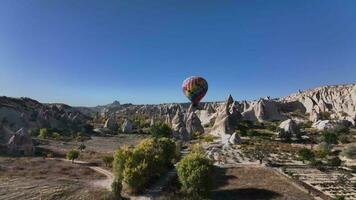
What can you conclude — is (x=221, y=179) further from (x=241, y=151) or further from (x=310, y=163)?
(x=241, y=151)

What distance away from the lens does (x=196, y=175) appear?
130 ft

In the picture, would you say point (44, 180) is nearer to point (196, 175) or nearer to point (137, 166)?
point (137, 166)

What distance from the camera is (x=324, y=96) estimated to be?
7766 inches

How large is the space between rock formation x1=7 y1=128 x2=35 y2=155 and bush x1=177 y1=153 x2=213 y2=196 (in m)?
46.3

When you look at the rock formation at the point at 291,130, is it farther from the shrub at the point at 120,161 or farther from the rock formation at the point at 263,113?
the shrub at the point at 120,161

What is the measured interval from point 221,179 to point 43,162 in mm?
33649

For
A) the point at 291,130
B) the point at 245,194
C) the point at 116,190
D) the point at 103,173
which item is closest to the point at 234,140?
the point at 291,130

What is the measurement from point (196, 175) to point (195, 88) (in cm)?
7879

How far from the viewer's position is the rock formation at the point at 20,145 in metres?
73.4

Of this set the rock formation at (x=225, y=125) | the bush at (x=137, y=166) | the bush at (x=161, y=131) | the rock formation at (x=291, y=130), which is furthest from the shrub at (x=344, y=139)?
the bush at (x=137, y=166)

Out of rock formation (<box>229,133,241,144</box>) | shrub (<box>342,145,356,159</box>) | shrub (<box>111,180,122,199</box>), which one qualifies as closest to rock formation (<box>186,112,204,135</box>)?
rock formation (<box>229,133,241,144</box>)

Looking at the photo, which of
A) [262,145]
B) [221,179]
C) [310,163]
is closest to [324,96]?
[262,145]

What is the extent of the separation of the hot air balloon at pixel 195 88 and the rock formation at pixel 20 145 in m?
57.9

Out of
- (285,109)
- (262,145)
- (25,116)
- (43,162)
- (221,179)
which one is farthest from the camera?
(285,109)
